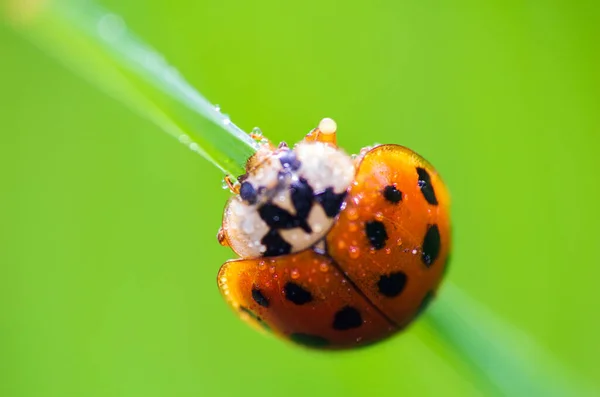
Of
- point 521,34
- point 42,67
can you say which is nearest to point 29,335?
point 42,67

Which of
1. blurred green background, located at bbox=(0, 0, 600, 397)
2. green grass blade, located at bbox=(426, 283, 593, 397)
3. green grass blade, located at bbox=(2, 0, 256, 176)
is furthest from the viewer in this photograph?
blurred green background, located at bbox=(0, 0, 600, 397)

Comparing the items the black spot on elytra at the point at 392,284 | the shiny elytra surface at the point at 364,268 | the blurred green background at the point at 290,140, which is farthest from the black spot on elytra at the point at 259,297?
the blurred green background at the point at 290,140

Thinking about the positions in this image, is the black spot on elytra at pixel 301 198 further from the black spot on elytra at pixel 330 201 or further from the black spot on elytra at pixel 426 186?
the black spot on elytra at pixel 426 186

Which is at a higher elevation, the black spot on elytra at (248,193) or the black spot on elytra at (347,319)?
the black spot on elytra at (248,193)

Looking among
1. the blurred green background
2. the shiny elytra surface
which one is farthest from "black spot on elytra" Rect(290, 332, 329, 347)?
the blurred green background

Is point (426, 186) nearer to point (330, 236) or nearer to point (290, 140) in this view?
point (330, 236)

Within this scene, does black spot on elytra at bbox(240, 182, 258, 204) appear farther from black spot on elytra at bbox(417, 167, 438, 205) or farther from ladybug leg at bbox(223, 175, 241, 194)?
black spot on elytra at bbox(417, 167, 438, 205)

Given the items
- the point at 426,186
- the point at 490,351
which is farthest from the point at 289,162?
the point at 490,351

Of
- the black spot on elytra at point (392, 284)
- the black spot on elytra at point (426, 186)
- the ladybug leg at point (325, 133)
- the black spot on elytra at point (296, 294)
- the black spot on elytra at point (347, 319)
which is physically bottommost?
the black spot on elytra at point (347, 319)

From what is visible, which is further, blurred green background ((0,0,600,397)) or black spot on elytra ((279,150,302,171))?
blurred green background ((0,0,600,397))
